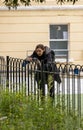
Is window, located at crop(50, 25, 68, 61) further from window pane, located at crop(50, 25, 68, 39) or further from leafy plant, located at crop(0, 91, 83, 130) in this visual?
leafy plant, located at crop(0, 91, 83, 130)

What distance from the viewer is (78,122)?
8180 millimetres

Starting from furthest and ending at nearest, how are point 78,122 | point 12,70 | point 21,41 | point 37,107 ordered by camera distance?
point 21,41
point 12,70
point 37,107
point 78,122

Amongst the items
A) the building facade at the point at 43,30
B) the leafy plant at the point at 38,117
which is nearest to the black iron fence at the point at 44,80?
the leafy plant at the point at 38,117

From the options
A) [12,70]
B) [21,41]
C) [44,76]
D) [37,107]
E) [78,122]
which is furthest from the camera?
[21,41]

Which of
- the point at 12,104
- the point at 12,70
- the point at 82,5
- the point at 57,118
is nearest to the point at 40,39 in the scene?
the point at 82,5

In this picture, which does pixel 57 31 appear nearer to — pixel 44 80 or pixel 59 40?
pixel 59 40

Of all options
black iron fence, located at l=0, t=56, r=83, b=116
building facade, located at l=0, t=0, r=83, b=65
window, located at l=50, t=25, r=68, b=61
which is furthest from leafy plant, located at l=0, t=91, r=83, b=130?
window, located at l=50, t=25, r=68, b=61

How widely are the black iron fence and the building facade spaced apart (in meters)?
12.7

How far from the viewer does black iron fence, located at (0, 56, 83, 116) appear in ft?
→ 30.3

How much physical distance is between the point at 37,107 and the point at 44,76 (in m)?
1.09

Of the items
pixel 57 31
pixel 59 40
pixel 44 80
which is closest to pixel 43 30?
pixel 57 31

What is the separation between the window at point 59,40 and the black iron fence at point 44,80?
43.1 feet

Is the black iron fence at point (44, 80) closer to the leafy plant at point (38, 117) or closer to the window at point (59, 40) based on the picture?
the leafy plant at point (38, 117)

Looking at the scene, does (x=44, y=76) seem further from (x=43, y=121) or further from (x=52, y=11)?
(x=52, y=11)
